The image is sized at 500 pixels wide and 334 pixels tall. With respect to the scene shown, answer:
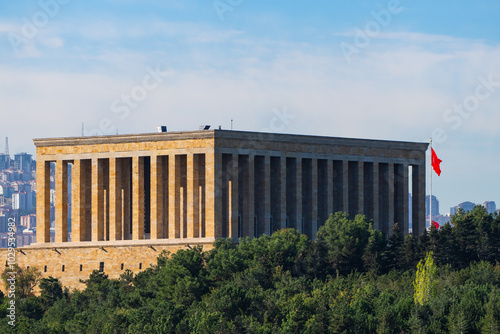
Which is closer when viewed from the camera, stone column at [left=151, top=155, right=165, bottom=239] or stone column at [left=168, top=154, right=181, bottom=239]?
stone column at [left=168, top=154, right=181, bottom=239]

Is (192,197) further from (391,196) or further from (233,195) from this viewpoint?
(391,196)

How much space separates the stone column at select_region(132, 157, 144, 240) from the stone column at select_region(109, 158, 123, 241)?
2.22m

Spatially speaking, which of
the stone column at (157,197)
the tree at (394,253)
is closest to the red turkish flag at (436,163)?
the tree at (394,253)

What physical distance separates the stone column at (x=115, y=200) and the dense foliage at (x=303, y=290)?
6.11 meters

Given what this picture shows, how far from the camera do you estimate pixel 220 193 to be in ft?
347

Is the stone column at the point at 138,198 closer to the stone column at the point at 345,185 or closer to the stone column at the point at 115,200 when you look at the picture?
the stone column at the point at 115,200

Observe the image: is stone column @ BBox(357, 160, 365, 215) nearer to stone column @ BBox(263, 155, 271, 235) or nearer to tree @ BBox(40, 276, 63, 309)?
stone column @ BBox(263, 155, 271, 235)

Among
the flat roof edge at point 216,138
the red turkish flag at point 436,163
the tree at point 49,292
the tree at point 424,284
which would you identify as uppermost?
the flat roof edge at point 216,138

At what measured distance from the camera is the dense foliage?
8744 cm

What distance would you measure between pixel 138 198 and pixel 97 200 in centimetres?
510

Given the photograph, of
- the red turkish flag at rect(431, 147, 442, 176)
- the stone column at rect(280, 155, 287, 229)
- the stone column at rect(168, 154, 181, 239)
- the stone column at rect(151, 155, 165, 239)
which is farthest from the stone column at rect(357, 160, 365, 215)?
the stone column at rect(151, 155, 165, 239)

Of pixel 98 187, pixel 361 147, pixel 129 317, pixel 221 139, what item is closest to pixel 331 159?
pixel 361 147

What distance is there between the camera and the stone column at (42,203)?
11700 cm

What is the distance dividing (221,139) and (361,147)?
16.7m
